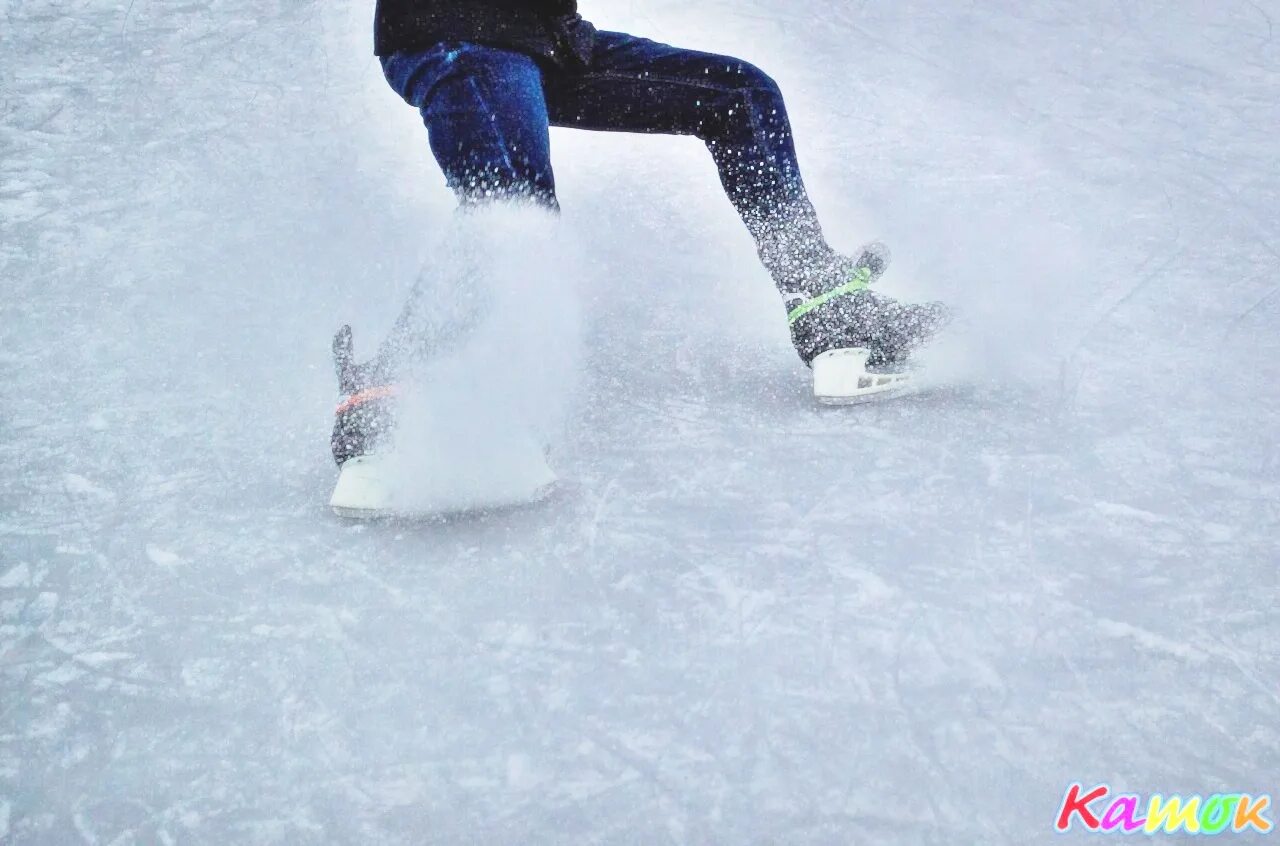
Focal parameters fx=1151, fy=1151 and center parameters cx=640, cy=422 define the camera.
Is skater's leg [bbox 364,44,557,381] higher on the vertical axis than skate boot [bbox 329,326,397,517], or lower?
higher

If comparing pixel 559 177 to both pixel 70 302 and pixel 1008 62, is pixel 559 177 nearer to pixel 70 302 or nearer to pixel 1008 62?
pixel 70 302

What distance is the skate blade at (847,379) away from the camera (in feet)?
6.41

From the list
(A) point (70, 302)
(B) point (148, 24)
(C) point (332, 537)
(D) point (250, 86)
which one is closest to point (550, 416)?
(C) point (332, 537)

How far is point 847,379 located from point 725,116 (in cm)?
50

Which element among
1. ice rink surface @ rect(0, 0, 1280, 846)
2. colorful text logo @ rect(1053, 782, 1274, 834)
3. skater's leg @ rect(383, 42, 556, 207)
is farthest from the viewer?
skater's leg @ rect(383, 42, 556, 207)

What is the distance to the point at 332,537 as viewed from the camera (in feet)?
5.57

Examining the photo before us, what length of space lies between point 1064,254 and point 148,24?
3.07m

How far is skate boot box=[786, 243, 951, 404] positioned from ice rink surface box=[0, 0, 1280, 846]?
0.06 meters

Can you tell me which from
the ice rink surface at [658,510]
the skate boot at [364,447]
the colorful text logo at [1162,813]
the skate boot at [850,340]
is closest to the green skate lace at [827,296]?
the skate boot at [850,340]

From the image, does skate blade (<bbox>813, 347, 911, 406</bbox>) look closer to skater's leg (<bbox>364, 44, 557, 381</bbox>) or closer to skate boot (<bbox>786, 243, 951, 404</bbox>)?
skate boot (<bbox>786, 243, 951, 404</bbox>)

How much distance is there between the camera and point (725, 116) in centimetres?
199

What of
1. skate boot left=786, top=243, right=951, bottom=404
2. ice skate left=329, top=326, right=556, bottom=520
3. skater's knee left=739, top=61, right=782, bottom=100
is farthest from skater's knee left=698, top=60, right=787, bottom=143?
ice skate left=329, top=326, right=556, bottom=520

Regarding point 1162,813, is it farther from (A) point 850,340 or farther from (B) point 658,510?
(A) point 850,340

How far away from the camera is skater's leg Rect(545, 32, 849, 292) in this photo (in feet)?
6.48
